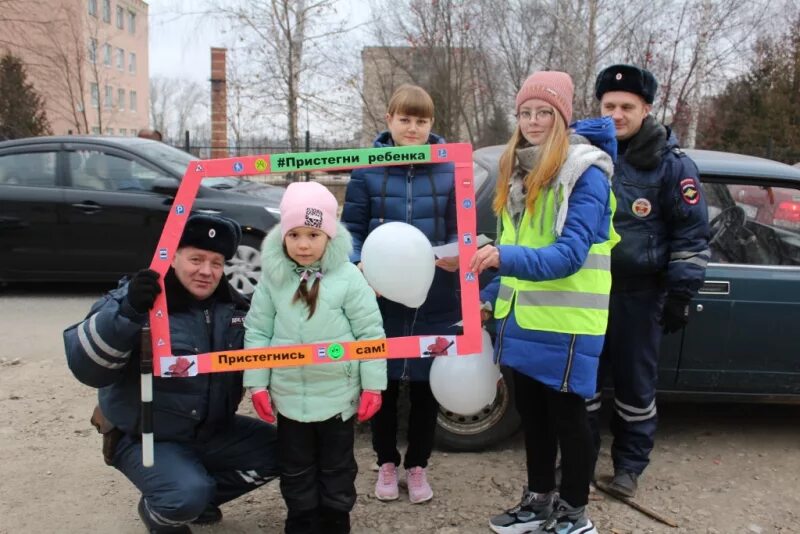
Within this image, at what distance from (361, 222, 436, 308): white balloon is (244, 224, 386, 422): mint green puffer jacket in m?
0.08

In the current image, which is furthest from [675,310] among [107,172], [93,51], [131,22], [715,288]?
[131,22]

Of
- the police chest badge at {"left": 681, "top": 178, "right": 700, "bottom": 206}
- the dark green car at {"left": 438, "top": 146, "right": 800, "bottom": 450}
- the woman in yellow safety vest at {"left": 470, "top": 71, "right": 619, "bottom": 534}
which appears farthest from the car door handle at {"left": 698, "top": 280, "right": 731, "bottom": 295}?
the woman in yellow safety vest at {"left": 470, "top": 71, "right": 619, "bottom": 534}

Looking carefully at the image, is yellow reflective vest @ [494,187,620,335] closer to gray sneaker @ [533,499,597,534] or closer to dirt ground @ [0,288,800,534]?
gray sneaker @ [533,499,597,534]

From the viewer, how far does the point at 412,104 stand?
278 centimetres

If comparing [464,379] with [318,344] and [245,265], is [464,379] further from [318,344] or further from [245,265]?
[245,265]

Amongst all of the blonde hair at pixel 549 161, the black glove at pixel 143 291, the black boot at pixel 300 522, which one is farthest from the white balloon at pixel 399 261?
the black boot at pixel 300 522

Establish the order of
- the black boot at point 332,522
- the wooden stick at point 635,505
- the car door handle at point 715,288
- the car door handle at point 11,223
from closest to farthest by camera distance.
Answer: the black boot at point 332,522 < the wooden stick at point 635,505 < the car door handle at point 715,288 < the car door handle at point 11,223

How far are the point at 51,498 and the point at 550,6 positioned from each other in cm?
1523

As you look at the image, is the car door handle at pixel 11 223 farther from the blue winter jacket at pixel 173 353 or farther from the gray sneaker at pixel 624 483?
the gray sneaker at pixel 624 483

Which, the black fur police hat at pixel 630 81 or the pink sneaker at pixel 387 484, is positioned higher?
the black fur police hat at pixel 630 81

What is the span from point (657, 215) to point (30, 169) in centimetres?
629

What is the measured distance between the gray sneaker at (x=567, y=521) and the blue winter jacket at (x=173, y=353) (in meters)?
1.39

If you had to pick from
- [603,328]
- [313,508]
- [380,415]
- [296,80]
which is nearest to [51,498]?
[313,508]

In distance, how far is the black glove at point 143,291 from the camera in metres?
2.36
